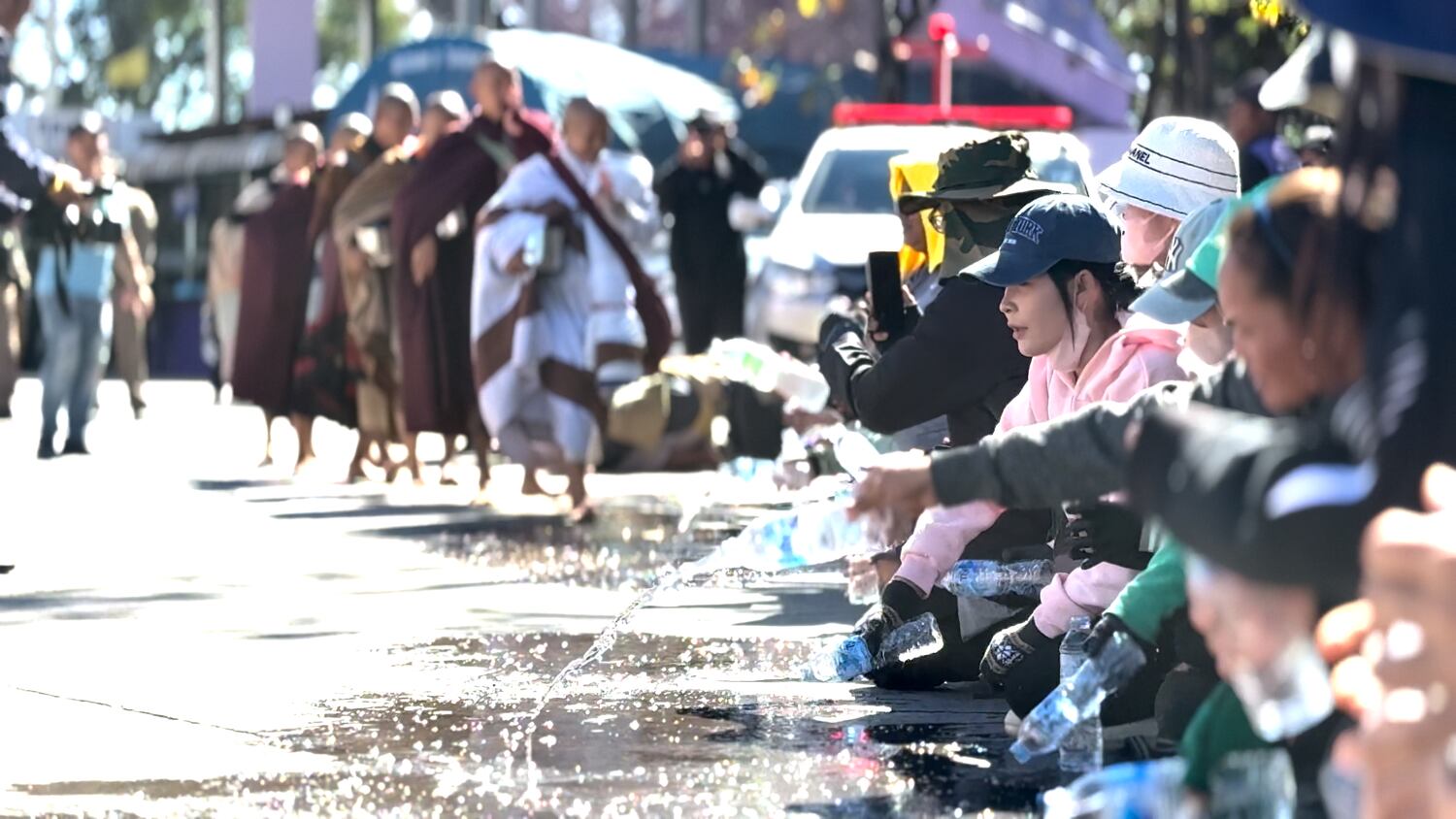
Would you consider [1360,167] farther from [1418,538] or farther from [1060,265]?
[1060,265]

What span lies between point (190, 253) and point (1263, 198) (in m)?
39.1

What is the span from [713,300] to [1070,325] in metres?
12.5

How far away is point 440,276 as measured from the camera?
14508 millimetres

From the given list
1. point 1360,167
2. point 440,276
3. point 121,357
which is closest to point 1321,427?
point 1360,167

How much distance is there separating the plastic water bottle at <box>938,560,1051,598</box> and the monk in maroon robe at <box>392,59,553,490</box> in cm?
660

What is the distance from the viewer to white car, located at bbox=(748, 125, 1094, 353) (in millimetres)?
15648

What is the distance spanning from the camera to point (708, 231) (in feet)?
62.4

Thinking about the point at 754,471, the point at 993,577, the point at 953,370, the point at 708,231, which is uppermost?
the point at 708,231

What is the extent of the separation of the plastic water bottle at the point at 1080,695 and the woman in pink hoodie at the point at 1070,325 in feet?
2.25

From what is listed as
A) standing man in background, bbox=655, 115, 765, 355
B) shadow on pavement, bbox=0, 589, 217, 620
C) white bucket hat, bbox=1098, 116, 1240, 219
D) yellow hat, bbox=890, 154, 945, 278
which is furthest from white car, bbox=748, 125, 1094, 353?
white bucket hat, bbox=1098, 116, 1240, 219

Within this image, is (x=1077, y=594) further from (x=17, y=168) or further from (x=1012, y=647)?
(x=17, y=168)

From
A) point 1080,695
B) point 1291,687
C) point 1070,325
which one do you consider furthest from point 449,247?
point 1291,687

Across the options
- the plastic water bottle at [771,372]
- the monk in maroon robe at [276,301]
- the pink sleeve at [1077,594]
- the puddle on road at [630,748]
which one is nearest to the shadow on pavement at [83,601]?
the puddle on road at [630,748]

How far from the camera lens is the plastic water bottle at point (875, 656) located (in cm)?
718
